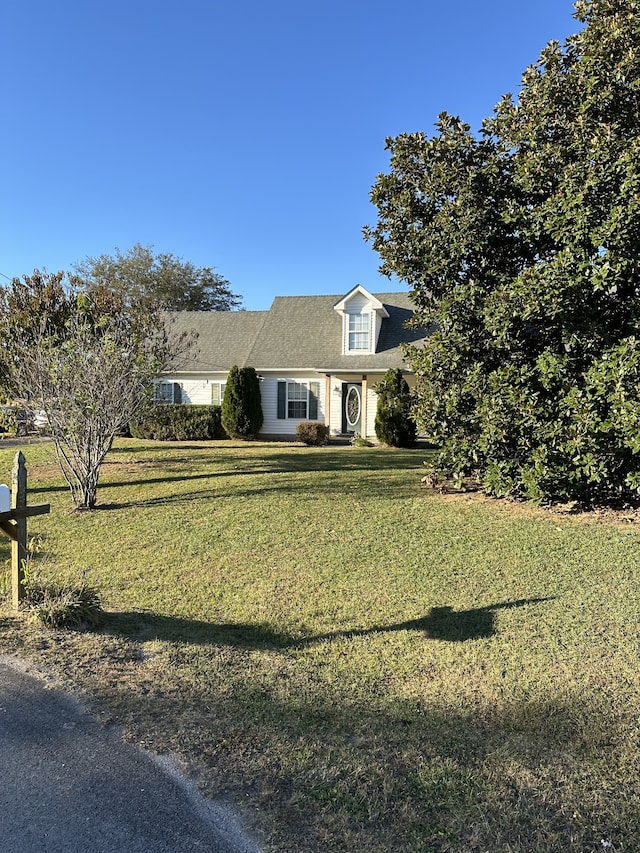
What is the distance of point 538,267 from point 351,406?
41.0ft

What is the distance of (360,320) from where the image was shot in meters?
19.7

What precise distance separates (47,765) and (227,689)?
114cm

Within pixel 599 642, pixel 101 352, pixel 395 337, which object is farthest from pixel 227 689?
pixel 395 337

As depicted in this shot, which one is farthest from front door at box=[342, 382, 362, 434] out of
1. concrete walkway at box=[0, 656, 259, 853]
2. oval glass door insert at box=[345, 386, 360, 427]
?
concrete walkway at box=[0, 656, 259, 853]

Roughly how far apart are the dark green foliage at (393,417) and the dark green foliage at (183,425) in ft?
18.6

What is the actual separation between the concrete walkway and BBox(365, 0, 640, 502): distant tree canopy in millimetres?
6443

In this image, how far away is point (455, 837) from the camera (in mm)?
2266

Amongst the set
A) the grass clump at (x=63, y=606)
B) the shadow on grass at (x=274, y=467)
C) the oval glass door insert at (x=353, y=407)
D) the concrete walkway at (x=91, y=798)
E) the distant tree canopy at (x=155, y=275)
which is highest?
the distant tree canopy at (x=155, y=275)

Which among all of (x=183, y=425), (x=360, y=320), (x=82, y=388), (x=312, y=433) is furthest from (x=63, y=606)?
(x=360, y=320)

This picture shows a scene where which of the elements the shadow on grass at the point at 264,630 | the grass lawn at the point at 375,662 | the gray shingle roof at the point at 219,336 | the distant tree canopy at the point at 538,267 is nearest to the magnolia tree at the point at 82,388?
the grass lawn at the point at 375,662

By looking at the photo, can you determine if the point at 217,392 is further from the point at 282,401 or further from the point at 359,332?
the point at 359,332

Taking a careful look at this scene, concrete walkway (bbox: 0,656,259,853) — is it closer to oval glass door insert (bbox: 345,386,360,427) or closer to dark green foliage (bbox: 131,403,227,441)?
dark green foliage (bbox: 131,403,227,441)

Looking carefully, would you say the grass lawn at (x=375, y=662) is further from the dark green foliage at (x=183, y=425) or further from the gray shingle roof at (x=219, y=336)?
the gray shingle roof at (x=219, y=336)

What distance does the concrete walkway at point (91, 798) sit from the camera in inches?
86.6
